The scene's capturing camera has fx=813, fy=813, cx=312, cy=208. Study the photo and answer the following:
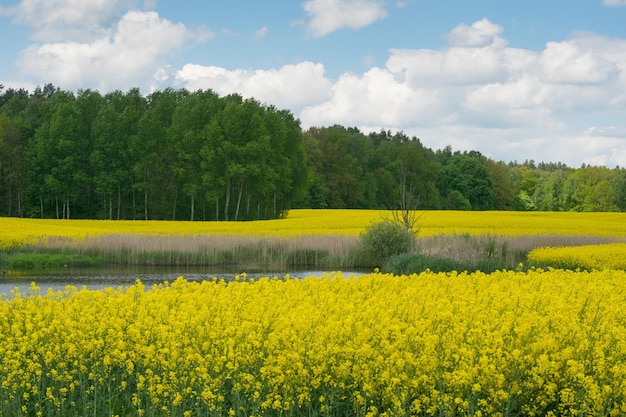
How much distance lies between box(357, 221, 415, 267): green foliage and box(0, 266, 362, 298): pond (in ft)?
9.50

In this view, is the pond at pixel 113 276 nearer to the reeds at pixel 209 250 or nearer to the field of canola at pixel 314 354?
the reeds at pixel 209 250

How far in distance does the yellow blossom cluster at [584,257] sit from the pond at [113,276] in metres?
7.25

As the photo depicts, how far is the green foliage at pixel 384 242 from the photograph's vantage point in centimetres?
3353

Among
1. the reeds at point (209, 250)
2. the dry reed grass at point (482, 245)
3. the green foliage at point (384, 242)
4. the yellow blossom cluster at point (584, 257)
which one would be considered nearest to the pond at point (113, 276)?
the reeds at point (209, 250)

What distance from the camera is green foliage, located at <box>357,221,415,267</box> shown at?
33.5 m

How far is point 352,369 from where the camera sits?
313 inches

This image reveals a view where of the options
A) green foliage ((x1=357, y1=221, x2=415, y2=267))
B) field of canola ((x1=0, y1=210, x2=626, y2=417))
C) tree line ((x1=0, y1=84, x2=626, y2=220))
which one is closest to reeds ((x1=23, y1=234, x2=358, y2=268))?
green foliage ((x1=357, y1=221, x2=415, y2=267))

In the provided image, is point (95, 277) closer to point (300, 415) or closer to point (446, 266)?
point (446, 266)

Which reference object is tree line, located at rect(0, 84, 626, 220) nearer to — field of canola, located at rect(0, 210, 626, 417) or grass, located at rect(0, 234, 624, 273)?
grass, located at rect(0, 234, 624, 273)

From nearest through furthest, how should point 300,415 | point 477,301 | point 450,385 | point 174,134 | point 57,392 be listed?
1. point 450,385
2. point 300,415
3. point 57,392
4. point 477,301
5. point 174,134

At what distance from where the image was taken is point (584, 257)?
27828mm

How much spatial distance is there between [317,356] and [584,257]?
2205cm

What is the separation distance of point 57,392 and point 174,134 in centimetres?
6228

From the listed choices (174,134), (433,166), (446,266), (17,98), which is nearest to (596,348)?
(446,266)
